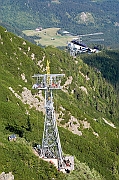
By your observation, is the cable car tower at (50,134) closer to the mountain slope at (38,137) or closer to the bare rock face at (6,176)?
the mountain slope at (38,137)

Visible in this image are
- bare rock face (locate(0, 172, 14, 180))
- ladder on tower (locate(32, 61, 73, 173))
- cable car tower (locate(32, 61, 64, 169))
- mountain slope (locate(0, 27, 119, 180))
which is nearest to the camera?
bare rock face (locate(0, 172, 14, 180))

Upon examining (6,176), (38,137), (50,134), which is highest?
(50,134)

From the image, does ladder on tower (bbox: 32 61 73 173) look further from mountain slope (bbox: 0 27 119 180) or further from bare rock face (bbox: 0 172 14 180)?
bare rock face (bbox: 0 172 14 180)

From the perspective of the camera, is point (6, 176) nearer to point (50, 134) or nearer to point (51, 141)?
point (51, 141)

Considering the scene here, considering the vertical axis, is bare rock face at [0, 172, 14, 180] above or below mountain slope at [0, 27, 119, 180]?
above

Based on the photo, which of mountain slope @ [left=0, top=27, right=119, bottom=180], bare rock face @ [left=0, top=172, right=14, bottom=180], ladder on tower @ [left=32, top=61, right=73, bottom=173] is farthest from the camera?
mountain slope @ [left=0, top=27, right=119, bottom=180]

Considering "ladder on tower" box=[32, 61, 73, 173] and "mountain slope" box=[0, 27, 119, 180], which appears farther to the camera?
"mountain slope" box=[0, 27, 119, 180]

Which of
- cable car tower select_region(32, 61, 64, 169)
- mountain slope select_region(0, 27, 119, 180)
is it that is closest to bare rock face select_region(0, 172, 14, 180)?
mountain slope select_region(0, 27, 119, 180)

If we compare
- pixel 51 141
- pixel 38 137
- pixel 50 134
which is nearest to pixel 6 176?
pixel 51 141

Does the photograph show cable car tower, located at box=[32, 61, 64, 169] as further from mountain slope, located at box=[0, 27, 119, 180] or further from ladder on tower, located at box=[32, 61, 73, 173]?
mountain slope, located at box=[0, 27, 119, 180]

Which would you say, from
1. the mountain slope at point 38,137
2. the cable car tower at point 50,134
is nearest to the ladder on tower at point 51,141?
the cable car tower at point 50,134

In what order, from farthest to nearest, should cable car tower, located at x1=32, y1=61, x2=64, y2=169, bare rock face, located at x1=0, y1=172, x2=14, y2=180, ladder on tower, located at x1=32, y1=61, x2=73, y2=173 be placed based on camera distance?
ladder on tower, located at x1=32, y1=61, x2=73, y2=173
cable car tower, located at x1=32, y1=61, x2=64, y2=169
bare rock face, located at x1=0, y1=172, x2=14, y2=180
